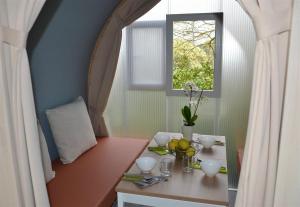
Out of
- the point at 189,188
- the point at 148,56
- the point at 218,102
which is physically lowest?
the point at 189,188

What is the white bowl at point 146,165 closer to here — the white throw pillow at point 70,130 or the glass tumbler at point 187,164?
the glass tumbler at point 187,164

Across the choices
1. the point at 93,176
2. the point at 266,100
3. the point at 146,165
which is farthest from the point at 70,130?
the point at 266,100

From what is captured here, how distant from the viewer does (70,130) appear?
95.3 inches

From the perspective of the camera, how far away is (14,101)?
120cm

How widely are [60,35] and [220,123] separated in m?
1.89

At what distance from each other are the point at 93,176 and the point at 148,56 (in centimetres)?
167

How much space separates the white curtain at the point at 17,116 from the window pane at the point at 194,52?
208 centimetres

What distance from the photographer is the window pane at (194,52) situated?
298 centimetres

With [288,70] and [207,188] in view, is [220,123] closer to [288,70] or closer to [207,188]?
[207,188]

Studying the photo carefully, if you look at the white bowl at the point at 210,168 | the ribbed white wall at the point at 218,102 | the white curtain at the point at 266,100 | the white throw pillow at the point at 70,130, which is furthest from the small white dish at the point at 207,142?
the white curtain at the point at 266,100

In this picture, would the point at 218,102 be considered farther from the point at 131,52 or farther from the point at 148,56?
the point at 131,52

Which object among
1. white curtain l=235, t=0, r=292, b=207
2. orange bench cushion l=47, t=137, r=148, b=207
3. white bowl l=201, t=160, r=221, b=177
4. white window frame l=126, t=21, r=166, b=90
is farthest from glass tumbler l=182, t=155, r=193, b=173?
white window frame l=126, t=21, r=166, b=90

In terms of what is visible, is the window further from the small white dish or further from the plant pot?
the plant pot

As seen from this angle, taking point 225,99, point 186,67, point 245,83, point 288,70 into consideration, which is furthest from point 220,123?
point 288,70
